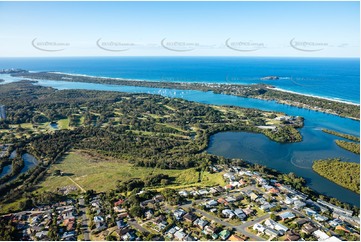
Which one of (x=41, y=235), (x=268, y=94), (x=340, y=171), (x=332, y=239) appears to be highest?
(x=268, y=94)

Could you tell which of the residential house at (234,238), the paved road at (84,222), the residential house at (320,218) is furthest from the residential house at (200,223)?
the residential house at (320,218)

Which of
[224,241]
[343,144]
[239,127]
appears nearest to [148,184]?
[224,241]

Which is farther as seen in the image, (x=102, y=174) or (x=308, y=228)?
(x=102, y=174)

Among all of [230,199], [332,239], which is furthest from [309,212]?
[230,199]

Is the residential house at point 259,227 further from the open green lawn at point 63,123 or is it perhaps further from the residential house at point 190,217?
the open green lawn at point 63,123

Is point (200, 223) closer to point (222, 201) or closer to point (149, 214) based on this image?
point (222, 201)

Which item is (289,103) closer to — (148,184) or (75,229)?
(148,184)

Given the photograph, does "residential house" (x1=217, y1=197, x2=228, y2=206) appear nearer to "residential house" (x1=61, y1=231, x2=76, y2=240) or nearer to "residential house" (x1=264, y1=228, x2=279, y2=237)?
"residential house" (x1=264, y1=228, x2=279, y2=237)

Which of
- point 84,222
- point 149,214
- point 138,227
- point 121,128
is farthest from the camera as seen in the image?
point 121,128

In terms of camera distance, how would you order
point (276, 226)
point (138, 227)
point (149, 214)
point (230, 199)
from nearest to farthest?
point (276, 226)
point (138, 227)
point (149, 214)
point (230, 199)
